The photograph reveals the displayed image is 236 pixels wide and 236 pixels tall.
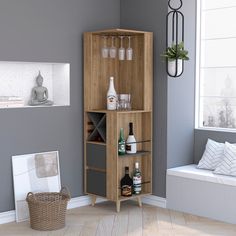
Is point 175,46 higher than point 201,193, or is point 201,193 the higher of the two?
point 175,46

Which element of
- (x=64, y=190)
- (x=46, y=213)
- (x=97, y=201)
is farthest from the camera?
(x=97, y=201)

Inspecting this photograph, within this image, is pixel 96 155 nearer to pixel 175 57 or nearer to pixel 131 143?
pixel 131 143

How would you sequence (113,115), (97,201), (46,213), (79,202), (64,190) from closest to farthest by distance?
(46,213) < (113,115) < (64,190) < (79,202) < (97,201)

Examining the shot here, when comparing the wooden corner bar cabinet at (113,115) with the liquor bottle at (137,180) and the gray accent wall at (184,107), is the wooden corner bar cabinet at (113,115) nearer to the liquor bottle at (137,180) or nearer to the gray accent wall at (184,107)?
the liquor bottle at (137,180)

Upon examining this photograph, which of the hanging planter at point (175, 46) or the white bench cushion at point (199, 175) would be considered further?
the hanging planter at point (175, 46)

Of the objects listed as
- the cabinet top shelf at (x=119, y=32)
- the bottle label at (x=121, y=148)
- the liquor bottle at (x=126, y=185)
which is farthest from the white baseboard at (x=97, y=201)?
the cabinet top shelf at (x=119, y=32)

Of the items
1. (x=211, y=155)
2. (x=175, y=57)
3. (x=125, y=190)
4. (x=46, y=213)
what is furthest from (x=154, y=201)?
(x=175, y=57)

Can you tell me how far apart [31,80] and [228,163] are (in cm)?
204

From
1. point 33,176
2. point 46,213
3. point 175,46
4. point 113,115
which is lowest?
point 46,213

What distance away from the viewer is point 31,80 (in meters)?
4.73

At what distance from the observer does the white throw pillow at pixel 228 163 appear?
4.43 meters

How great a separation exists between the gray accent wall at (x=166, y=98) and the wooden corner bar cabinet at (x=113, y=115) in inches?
3.2

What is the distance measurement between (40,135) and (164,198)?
139 centimetres

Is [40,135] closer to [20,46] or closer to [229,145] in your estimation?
[20,46]
